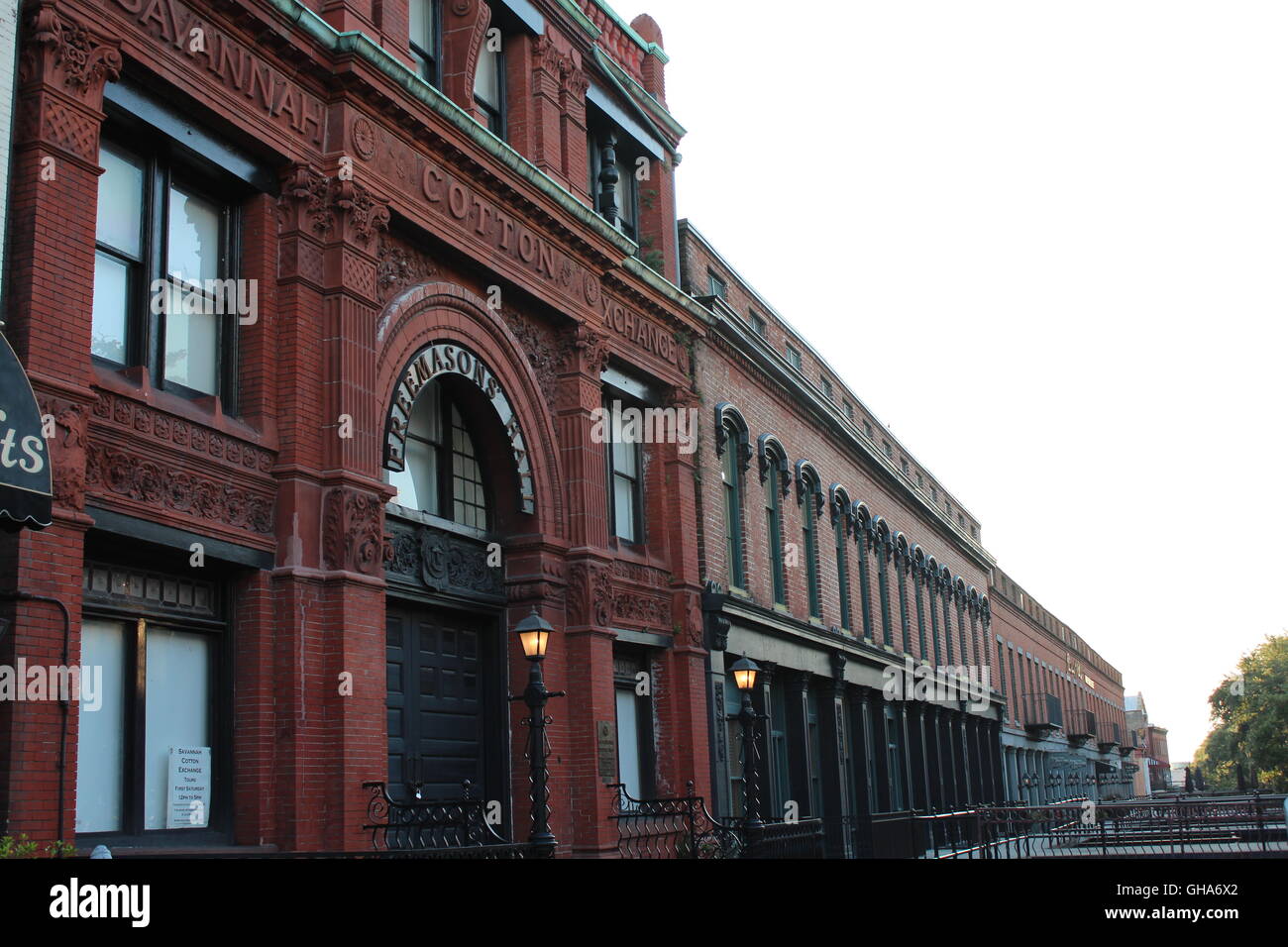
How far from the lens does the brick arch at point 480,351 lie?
50.4ft

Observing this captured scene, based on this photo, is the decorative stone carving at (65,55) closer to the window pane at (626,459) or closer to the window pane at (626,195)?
the window pane at (626,459)

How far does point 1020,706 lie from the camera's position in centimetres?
5775

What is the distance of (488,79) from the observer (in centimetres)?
1925

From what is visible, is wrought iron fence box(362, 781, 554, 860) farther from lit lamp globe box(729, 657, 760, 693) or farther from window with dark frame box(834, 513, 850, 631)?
window with dark frame box(834, 513, 850, 631)

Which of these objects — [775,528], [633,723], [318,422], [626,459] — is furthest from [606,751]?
[775,528]

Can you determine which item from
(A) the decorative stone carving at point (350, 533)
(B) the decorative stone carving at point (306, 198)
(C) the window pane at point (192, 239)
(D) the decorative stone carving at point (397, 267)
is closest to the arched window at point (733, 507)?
(D) the decorative stone carving at point (397, 267)

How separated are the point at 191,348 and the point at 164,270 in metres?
0.80

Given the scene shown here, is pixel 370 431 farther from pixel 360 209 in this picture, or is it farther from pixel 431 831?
pixel 431 831

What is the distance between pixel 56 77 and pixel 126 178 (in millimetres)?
1512

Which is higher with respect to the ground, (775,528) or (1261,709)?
(775,528)

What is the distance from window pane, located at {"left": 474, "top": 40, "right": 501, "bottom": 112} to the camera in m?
19.0

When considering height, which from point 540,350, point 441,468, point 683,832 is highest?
point 540,350

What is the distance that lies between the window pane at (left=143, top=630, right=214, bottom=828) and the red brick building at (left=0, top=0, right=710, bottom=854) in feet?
0.09

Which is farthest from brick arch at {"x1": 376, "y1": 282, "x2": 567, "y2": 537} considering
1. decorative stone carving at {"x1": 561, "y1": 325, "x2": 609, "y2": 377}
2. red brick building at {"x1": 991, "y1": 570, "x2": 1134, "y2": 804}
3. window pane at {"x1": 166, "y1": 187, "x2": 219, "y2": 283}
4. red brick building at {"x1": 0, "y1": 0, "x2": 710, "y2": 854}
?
red brick building at {"x1": 991, "y1": 570, "x2": 1134, "y2": 804}
